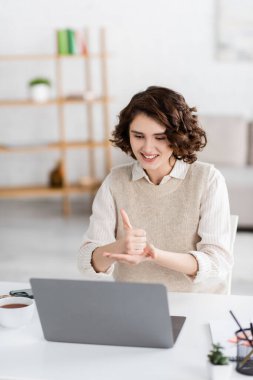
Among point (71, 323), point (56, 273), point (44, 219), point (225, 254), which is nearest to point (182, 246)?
point (225, 254)

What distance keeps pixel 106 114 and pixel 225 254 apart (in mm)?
4043

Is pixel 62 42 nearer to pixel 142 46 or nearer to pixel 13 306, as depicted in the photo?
pixel 142 46

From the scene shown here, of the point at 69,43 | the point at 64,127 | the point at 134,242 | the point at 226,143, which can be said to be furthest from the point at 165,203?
the point at 64,127

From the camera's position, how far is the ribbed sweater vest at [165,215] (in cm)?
216

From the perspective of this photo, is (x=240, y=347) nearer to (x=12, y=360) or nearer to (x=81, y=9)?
(x=12, y=360)

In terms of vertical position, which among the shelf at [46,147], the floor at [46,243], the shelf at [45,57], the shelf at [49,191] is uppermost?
the shelf at [45,57]

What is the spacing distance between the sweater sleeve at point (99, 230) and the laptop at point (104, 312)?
482mm

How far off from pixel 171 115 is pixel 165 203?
0.28 m

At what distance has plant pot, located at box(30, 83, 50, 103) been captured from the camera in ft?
19.3

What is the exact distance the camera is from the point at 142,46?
6227mm

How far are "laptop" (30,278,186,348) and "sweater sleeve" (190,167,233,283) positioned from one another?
454 millimetres

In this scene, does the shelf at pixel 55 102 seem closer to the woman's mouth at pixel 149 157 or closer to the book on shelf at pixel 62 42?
the book on shelf at pixel 62 42


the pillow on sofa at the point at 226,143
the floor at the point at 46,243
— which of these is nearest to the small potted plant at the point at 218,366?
the floor at the point at 46,243

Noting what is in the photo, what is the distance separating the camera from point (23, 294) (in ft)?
6.35
